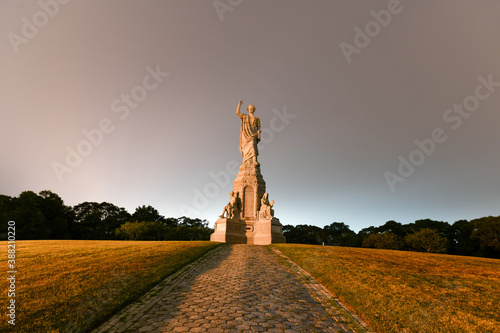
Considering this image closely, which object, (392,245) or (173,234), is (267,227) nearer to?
(392,245)

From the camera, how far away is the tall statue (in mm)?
37175

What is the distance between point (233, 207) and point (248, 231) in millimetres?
3660

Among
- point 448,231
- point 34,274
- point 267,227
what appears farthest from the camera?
point 448,231

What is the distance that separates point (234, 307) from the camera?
26.2 ft

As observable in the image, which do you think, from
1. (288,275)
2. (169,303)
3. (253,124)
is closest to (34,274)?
(169,303)

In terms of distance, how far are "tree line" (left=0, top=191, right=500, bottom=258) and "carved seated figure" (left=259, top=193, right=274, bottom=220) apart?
25.6 meters

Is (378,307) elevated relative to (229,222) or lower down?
lower down

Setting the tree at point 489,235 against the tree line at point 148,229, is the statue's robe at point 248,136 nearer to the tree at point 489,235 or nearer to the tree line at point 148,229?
the tree line at point 148,229

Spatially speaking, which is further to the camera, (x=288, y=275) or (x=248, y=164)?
(x=248, y=164)

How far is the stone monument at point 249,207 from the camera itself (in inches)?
1217

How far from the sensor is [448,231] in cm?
6331

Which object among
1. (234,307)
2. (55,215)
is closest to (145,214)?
(55,215)

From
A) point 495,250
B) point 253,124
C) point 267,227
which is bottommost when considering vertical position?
point 495,250

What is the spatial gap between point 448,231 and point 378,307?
72993 millimetres
